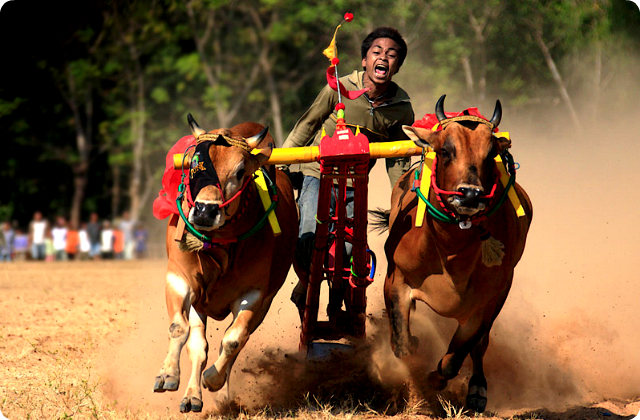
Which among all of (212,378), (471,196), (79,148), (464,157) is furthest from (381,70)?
(79,148)

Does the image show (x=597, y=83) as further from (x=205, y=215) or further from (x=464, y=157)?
(x=205, y=215)

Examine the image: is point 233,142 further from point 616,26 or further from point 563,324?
point 616,26

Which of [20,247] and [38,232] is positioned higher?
[38,232]

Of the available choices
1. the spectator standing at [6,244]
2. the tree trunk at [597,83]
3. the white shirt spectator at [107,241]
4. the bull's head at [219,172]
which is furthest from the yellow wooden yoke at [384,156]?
the white shirt spectator at [107,241]

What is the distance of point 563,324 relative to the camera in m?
9.29

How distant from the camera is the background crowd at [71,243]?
993 inches

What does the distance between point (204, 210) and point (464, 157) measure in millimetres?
1752

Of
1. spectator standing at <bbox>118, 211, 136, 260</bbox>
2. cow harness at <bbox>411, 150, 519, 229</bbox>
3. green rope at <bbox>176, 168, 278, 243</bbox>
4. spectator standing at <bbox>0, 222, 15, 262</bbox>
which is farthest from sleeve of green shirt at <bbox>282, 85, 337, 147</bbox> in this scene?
spectator standing at <bbox>118, 211, 136, 260</bbox>

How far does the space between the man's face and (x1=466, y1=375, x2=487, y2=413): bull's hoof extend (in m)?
2.57

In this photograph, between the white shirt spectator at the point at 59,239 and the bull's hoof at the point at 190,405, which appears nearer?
the bull's hoof at the point at 190,405

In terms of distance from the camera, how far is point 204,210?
558cm

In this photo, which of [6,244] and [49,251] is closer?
[6,244]

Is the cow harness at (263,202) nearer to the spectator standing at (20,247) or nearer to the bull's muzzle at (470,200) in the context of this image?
the bull's muzzle at (470,200)

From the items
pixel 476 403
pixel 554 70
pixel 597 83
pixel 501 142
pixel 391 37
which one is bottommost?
pixel 476 403
